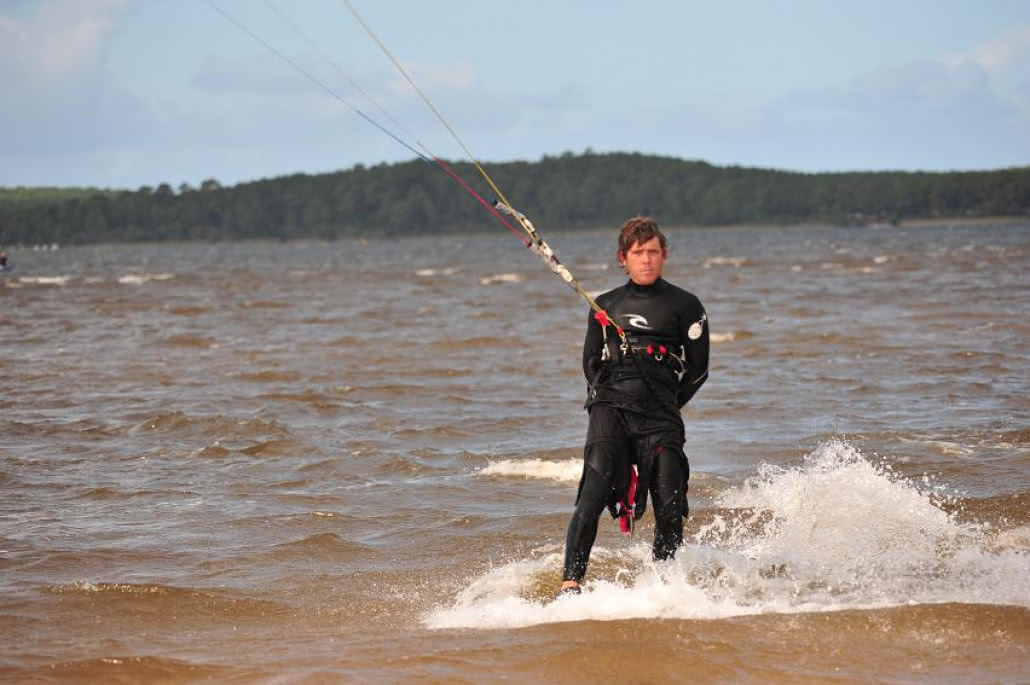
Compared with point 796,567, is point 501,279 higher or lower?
higher

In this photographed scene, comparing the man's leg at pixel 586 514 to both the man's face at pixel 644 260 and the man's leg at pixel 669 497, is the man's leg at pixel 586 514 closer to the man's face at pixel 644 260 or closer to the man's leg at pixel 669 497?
the man's leg at pixel 669 497

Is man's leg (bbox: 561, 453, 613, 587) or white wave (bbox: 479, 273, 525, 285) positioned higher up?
man's leg (bbox: 561, 453, 613, 587)

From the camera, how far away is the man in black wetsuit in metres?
6.74

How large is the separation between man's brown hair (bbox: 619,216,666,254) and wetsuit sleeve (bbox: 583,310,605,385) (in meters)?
0.39

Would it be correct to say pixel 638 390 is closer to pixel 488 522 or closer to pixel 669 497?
pixel 669 497

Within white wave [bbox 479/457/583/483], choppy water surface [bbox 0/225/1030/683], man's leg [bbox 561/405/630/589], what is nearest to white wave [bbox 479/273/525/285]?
choppy water surface [bbox 0/225/1030/683]

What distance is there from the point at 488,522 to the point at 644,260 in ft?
10.5

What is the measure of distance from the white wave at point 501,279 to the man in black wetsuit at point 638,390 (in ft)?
150

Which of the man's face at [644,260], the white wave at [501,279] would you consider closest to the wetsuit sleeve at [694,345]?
the man's face at [644,260]

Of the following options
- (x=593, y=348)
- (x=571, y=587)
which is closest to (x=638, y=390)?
(x=593, y=348)

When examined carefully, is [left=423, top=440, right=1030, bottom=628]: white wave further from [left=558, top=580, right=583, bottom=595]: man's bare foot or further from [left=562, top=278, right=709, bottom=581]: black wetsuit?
[left=562, top=278, right=709, bottom=581]: black wetsuit

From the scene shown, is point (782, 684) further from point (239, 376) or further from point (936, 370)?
point (239, 376)

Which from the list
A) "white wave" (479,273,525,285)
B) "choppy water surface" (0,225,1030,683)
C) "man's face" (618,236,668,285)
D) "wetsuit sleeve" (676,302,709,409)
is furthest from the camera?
"white wave" (479,273,525,285)

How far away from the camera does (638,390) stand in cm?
676
